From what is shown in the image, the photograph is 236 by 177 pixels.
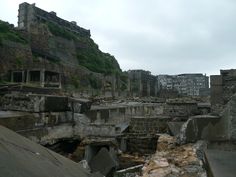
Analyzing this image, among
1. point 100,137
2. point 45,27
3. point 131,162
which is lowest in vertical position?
point 131,162

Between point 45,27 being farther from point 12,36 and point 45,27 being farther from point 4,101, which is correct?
point 4,101

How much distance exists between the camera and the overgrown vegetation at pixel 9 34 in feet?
154

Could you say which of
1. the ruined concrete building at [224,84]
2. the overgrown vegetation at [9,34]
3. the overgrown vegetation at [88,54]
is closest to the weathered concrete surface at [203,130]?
the ruined concrete building at [224,84]

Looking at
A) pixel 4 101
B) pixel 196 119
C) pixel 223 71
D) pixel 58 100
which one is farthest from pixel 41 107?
pixel 223 71

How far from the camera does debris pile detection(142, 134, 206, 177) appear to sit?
3.94 m

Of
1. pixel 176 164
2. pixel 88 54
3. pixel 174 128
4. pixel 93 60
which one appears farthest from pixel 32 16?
pixel 176 164

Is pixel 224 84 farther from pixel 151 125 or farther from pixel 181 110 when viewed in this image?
pixel 181 110

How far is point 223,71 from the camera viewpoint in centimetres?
600

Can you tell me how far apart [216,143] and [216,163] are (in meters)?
1.43

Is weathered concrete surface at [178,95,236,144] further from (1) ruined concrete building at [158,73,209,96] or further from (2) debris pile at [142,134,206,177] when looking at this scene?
(1) ruined concrete building at [158,73,209,96]

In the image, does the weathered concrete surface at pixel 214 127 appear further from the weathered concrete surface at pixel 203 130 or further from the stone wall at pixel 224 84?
the stone wall at pixel 224 84

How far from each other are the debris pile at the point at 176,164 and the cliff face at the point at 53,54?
129 ft

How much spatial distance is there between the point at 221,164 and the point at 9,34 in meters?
50.1

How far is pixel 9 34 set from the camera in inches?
1903
